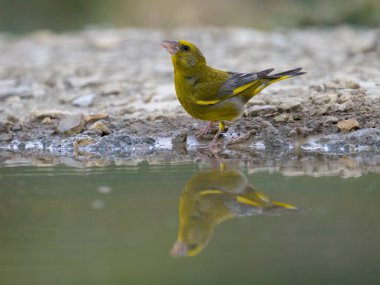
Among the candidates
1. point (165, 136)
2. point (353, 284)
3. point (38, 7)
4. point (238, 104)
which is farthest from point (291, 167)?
point (38, 7)

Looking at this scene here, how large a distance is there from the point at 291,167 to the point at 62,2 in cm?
1049

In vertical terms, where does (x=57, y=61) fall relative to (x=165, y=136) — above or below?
above

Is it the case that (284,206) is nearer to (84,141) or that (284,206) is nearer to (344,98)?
(344,98)

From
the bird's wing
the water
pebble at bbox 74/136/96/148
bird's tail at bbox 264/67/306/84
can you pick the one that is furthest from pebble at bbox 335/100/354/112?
pebble at bbox 74/136/96/148

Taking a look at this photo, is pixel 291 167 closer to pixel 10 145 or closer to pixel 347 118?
pixel 347 118

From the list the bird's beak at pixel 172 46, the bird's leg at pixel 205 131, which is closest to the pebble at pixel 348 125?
the bird's leg at pixel 205 131

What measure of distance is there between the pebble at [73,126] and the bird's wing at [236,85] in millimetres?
1299

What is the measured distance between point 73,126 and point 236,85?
1.55 metres

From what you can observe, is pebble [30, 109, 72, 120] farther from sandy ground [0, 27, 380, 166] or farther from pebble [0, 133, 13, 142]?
pebble [0, 133, 13, 142]

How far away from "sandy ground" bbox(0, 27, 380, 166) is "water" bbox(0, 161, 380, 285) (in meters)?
1.10

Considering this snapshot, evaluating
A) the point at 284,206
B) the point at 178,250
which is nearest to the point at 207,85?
the point at 284,206

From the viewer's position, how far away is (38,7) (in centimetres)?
1570

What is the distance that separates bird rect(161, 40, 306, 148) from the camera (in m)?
6.86

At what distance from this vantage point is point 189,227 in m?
4.66
